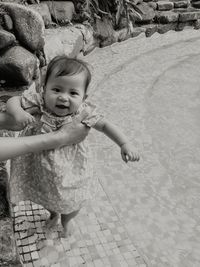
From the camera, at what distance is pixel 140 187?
269 cm

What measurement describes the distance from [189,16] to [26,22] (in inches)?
148

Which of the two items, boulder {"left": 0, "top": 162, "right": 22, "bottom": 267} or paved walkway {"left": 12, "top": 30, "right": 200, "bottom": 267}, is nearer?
boulder {"left": 0, "top": 162, "right": 22, "bottom": 267}

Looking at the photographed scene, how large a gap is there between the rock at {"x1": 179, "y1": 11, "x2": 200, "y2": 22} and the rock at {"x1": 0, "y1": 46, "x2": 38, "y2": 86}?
12.0ft

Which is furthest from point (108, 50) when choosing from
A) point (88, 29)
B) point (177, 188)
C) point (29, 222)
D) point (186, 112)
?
point (29, 222)

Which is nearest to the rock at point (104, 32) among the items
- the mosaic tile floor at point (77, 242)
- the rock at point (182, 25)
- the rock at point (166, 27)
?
the rock at point (166, 27)

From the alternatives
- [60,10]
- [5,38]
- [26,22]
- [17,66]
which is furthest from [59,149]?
[60,10]

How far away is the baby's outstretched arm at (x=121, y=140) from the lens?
1.81 meters

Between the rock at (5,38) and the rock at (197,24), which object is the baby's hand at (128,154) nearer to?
the rock at (5,38)

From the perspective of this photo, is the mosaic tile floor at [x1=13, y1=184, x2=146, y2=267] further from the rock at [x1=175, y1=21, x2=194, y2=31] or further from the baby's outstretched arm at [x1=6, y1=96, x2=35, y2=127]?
the rock at [x1=175, y1=21, x2=194, y2=31]

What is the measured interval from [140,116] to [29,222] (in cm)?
185

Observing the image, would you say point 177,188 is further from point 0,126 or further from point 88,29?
point 88,29

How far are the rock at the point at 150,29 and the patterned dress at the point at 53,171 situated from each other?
4447 mm

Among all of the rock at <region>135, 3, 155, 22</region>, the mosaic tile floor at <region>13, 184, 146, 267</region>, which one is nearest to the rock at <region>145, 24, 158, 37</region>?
the rock at <region>135, 3, 155, 22</region>

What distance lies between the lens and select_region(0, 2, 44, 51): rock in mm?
3732
